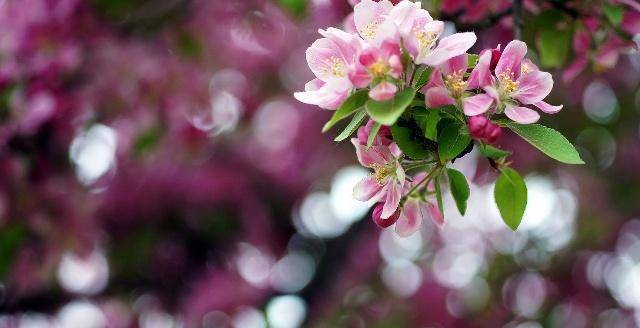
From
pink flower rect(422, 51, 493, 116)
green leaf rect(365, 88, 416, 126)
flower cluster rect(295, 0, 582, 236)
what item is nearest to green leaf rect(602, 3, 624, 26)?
flower cluster rect(295, 0, 582, 236)

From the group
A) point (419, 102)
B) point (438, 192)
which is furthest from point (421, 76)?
point (438, 192)

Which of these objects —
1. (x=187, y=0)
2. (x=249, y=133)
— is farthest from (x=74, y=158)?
(x=249, y=133)

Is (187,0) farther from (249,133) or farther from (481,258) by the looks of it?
(481,258)

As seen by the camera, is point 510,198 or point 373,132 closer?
point 373,132

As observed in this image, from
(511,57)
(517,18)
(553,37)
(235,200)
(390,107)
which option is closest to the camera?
(390,107)

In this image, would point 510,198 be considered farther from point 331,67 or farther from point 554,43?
point 554,43

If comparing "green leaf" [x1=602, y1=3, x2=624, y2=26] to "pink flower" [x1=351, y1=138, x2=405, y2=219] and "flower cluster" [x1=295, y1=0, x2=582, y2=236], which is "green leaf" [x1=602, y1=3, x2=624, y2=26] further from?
"pink flower" [x1=351, y1=138, x2=405, y2=219]

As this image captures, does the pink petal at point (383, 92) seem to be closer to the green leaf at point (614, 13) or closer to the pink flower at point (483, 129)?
the pink flower at point (483, 129)
